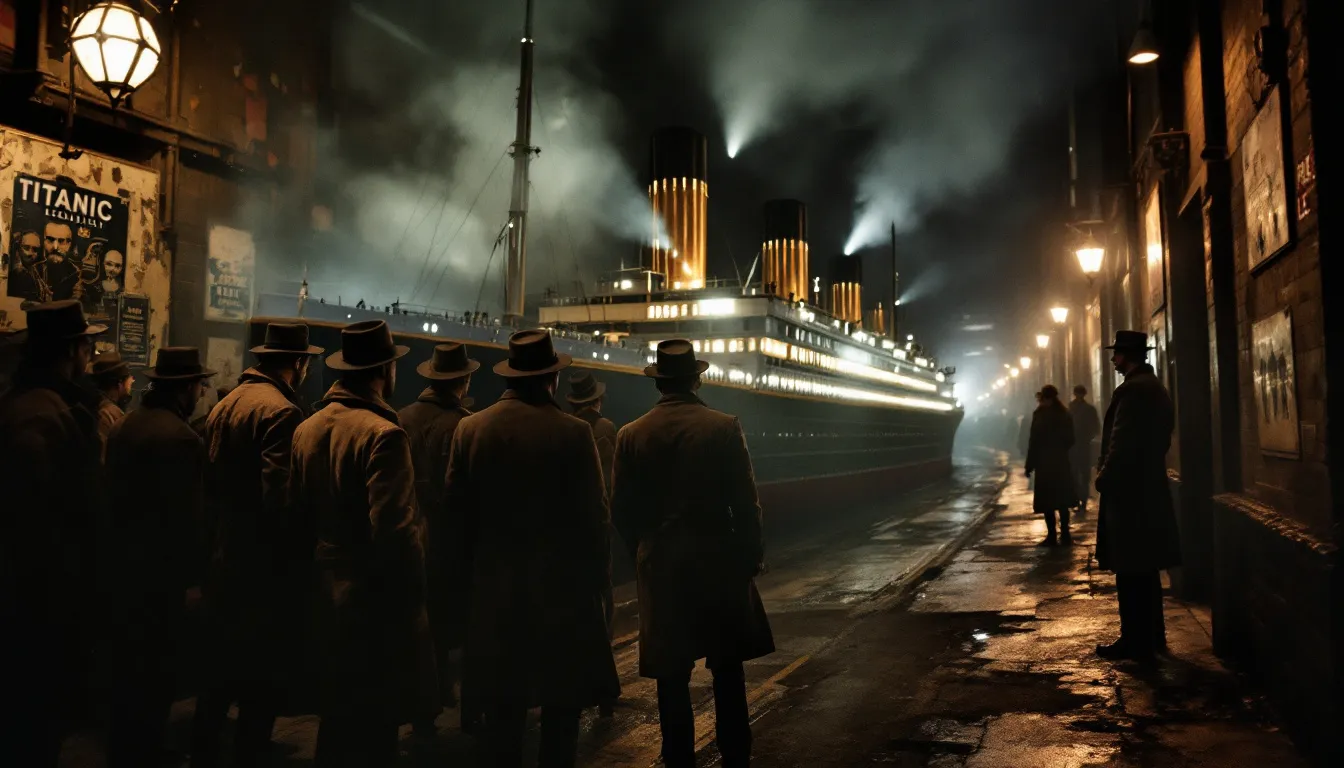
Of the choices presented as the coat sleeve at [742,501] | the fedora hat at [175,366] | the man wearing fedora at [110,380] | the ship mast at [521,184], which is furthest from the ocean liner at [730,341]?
the coat sleeve at [742,501]

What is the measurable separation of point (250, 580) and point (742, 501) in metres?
2.31

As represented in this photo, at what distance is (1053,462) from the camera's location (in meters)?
12.2

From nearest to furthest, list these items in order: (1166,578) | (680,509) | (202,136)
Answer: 1. (680,509)
2. (202,136)
3. (1166,578)

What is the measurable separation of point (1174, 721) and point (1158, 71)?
24.4ft

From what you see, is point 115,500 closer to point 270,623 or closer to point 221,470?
point 221,470

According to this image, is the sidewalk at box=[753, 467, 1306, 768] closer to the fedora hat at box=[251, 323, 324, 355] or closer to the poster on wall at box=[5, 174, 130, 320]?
the fedora hat at box=[251, 323, 324, 355]

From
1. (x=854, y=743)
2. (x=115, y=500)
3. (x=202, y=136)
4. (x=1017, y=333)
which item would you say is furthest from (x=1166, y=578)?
(x=1017, y=333)

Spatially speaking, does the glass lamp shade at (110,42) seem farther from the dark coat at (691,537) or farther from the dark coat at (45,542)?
the dark coat at (691,537)

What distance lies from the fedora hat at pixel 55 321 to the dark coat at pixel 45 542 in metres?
0.18

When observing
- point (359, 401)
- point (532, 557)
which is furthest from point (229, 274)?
point (532, 557)

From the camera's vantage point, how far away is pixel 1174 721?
15.4 feet

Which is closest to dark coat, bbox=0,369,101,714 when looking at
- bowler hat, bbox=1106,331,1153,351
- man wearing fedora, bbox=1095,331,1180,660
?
man wearing fedora, bbox=1095,331,1180,660

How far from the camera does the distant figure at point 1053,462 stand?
12211 mm

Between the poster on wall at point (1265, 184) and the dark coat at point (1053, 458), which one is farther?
the dark coat at point (1053, 458)
